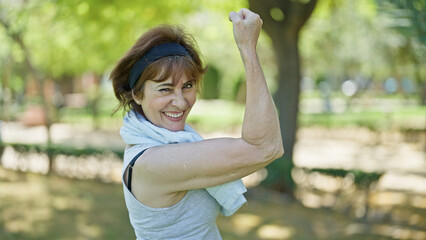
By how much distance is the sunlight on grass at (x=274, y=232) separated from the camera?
6785 millimetres

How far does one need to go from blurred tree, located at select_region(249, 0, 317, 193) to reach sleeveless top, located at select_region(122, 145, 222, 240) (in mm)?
6883

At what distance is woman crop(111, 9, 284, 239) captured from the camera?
1.33 m

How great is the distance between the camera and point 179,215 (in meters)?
1.50

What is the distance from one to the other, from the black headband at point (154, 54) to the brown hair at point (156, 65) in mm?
11

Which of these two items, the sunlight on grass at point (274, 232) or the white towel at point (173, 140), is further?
the sunlight on grass at point (274, 232)

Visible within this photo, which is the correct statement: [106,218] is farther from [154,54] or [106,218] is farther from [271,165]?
[154,54]

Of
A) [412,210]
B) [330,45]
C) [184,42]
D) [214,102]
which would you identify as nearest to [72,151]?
[412,210]

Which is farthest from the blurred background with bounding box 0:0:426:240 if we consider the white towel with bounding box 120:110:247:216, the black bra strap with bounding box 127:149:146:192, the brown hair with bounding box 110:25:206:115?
the black bra strap with bounding box 127:149:146:192

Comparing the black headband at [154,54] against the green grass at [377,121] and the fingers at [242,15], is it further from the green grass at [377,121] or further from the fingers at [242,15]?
the green grass at [377,121]

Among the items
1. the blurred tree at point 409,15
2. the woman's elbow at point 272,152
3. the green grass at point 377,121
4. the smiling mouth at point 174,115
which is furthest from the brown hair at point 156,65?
the green grass at point 377,121

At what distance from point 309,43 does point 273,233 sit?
1886 centimetres

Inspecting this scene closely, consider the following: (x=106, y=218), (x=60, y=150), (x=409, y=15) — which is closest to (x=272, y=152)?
(x=409, y=15)

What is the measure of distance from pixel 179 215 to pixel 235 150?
31 cm

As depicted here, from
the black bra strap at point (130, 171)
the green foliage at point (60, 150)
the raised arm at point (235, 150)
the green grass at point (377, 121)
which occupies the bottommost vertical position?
the green grass at point (377, 121)
